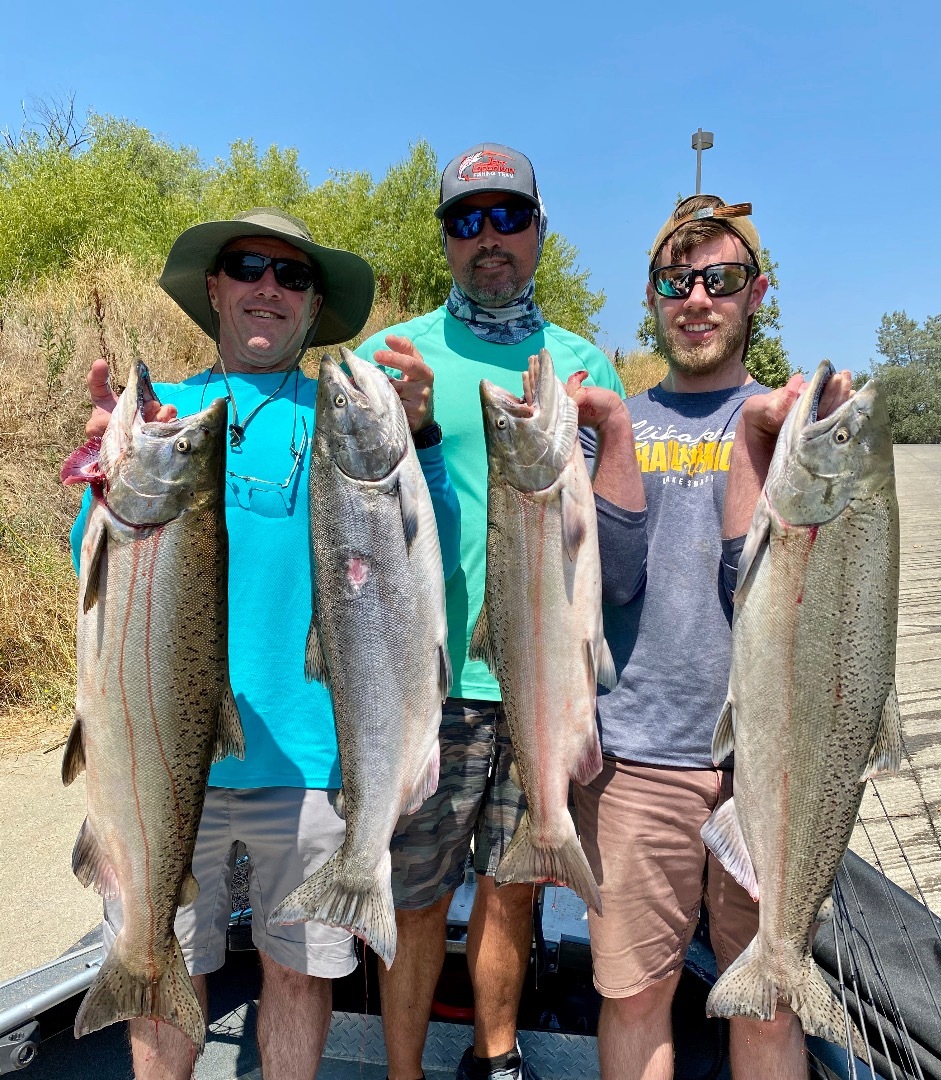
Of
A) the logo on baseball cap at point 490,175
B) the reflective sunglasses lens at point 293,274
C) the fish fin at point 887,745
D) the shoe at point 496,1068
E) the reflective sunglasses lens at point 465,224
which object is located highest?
the logo on baseball cap at point 490,175

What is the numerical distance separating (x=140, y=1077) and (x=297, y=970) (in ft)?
1.98

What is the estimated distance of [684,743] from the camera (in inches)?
103

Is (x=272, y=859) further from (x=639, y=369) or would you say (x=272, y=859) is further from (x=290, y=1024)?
(x=639, y=369)

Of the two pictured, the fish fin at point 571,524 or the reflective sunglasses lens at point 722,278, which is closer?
the fish fin at point 571,524

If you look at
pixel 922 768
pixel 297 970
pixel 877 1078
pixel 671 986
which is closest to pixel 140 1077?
pixel 297 970

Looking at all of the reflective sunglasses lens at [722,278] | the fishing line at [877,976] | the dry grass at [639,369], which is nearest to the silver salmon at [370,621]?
the reflective sunglasses lens at [722,278]

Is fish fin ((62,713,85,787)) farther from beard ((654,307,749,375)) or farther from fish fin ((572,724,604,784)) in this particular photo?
beard ((654,307,749,375))

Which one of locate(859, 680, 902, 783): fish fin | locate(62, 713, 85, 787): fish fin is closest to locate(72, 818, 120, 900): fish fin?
locate(62, 713, 85, 787): fish fin

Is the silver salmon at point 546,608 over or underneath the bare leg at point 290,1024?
over

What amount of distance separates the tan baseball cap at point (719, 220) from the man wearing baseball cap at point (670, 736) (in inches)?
0.9

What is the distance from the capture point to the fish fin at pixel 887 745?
228 centimetres

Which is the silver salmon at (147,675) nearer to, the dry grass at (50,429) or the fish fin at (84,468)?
the fish fin at (84,468)

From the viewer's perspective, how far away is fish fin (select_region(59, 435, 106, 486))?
2250 millimetres

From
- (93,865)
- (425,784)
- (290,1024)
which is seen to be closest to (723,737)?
(425,784)
